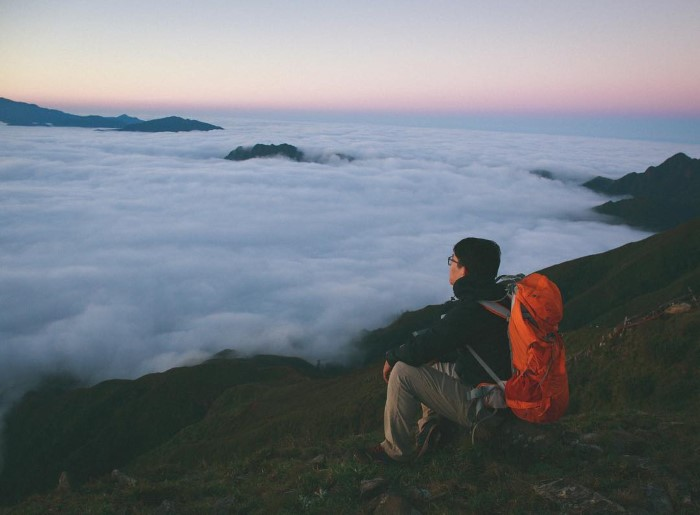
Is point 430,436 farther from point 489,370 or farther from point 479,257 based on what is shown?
point 479,257

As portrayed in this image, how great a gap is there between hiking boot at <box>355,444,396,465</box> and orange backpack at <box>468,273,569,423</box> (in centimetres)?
210

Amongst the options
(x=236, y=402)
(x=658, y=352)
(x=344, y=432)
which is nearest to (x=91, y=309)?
(x=236, y=402)

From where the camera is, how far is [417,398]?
6141 millimetres

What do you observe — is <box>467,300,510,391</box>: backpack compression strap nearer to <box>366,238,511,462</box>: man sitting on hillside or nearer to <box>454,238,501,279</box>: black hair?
<box>366,238,511,462</box>: man sitting on hillside

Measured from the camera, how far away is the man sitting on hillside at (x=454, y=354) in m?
5.50

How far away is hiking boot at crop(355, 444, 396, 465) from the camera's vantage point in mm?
6586

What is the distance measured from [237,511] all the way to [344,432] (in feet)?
119

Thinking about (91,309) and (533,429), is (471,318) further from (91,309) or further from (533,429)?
(91,309)

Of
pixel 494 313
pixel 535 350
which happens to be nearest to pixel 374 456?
pixel 494 313

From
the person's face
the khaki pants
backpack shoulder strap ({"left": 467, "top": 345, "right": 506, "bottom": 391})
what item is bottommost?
the khaki pants

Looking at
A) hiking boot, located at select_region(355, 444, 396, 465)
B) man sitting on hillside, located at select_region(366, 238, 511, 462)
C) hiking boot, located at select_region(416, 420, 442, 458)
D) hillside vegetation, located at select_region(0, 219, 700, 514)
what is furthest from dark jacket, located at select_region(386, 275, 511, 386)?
hiking boot, located at select_region(355, 444, 396, 465)

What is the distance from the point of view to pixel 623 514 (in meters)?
5.04

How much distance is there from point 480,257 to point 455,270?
40cm

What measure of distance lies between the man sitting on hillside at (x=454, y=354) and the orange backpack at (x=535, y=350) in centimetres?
22
